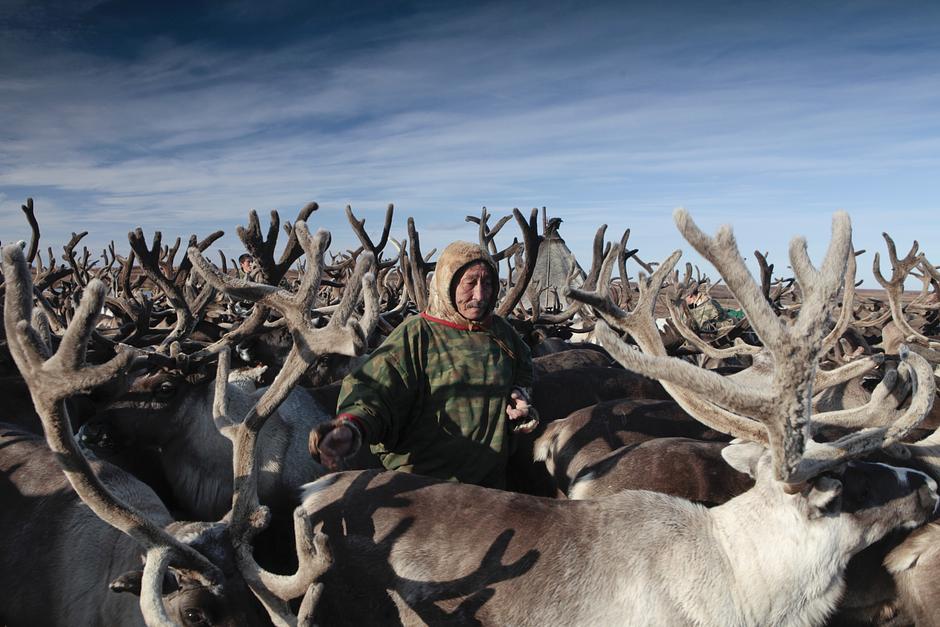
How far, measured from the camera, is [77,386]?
69.3 inches

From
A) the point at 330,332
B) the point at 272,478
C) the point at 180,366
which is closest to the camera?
the point at 330,332

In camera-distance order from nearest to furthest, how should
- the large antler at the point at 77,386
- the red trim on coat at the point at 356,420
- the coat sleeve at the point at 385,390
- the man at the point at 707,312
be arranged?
the large antler at the point at 77,386, the red trim on coat at the point at 356,420, the coat sleeve at the point at 385,390, the man at the point at 707,312

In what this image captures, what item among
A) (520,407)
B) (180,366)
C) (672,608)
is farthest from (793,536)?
(180,366)

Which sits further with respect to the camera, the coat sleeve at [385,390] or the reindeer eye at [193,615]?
the coat sleeve at [385,390]

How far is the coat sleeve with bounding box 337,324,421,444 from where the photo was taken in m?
2.61

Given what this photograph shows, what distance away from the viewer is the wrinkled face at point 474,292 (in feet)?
9.53

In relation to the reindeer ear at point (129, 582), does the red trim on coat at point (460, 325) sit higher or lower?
higher

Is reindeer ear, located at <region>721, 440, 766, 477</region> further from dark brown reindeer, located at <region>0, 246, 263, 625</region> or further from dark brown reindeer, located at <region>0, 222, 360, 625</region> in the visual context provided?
dark brown reindeer, located at <region>0, 246, 263, 625</region>

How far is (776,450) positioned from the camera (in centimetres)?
189

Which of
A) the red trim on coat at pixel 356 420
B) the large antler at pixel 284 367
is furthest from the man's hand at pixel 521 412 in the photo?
the large antler at pixel 284 367

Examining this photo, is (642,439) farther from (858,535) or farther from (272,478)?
(272,478)

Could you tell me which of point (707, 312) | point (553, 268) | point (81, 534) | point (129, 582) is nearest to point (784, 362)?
point (129, 582)

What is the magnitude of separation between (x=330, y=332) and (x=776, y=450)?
4.48 feet

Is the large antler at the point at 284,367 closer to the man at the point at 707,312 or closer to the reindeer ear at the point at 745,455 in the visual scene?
the reindeer ear at the point at 745,455
